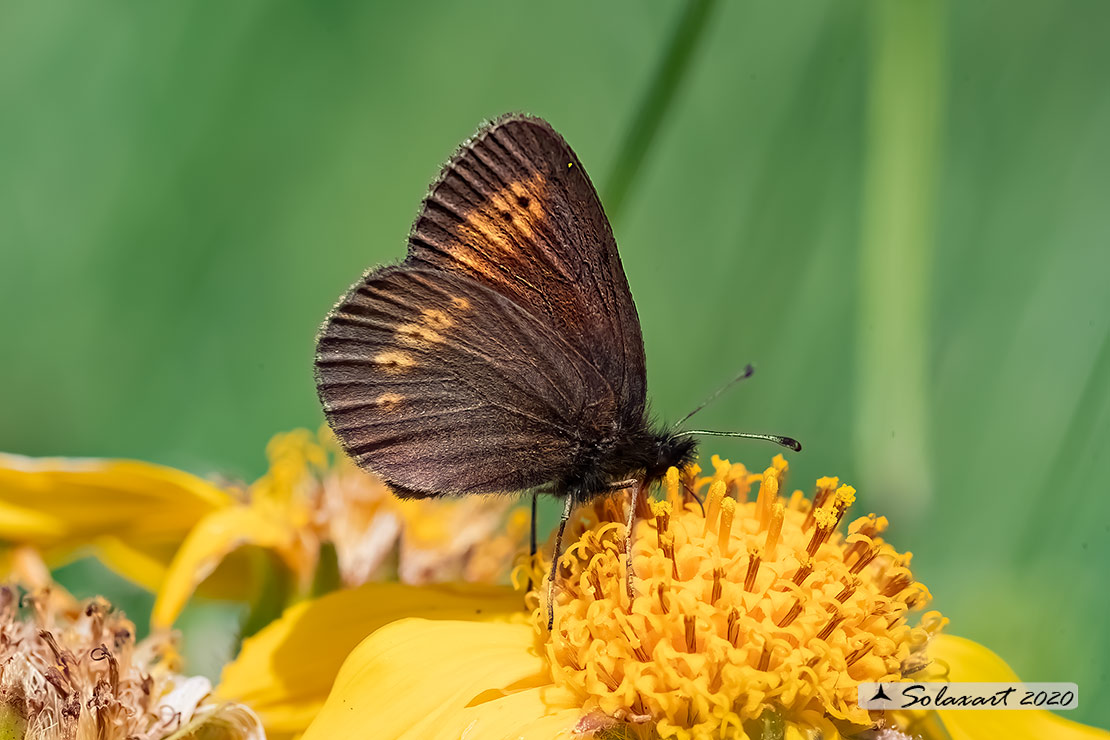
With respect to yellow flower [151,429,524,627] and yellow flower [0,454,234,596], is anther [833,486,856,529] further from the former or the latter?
yellow flower [0,454,234,596]

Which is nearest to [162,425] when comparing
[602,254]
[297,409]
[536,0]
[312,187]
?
[297,409]

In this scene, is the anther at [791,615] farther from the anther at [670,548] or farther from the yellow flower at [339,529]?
→ the yellow flower at [339,529]

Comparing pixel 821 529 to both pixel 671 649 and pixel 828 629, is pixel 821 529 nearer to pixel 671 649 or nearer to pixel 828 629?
pixel 828 629

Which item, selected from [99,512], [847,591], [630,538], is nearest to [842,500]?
[847,591]

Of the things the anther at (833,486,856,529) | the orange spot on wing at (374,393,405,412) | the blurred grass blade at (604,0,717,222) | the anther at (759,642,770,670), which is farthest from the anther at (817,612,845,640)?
the blurred grass blade at (604,0,717,222)

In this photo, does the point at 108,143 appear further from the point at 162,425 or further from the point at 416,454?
the point at 416,454
